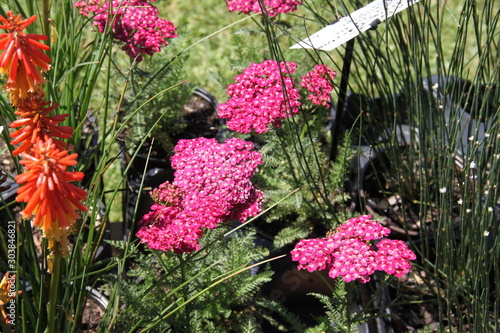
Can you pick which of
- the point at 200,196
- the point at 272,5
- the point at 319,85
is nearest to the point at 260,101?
the point at 319,85

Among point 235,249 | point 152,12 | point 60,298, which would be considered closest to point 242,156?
point 235,249

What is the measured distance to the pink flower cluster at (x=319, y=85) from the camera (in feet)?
6.10

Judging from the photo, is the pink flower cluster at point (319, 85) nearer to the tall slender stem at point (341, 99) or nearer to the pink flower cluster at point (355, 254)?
the tall slender stem at point (341, 99)

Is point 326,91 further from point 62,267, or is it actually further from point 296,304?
point 62,267

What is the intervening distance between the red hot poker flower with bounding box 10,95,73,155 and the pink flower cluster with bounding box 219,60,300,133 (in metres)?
0.71

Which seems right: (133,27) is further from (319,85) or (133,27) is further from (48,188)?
(48,188)

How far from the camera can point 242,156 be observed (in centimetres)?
159

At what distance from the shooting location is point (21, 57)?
100 centimetres

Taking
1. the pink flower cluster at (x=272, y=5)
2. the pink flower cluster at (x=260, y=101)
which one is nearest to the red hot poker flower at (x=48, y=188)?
the pink flower cluster at (x=260, y=101)

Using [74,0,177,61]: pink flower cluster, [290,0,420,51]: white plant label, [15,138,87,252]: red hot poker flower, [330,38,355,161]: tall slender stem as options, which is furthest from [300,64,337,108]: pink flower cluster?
[15,138,87,252]: red hot poker flower

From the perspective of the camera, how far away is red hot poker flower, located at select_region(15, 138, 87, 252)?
2.83 ft

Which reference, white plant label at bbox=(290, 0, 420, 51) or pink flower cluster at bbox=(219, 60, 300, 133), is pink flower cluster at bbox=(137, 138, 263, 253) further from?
white plant label at bbox=(290, 0, 420, 51)

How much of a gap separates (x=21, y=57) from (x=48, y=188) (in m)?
0.26

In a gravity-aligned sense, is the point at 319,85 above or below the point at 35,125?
below
